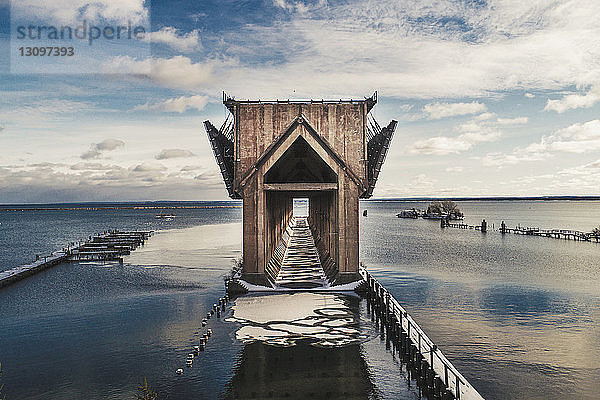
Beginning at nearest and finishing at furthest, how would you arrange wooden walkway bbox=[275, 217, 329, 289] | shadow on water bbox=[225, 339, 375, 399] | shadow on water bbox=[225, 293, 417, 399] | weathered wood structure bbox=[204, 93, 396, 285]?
1. shadow on water bbox=[225, 339, 375, 399]
2. shadow on water bbox=[225, 293, 417, 399]
3. weathered wood structure bbox=[204, 93, 396, 285]
4. wooden walkway bbox=[275, 217, 329, 289]

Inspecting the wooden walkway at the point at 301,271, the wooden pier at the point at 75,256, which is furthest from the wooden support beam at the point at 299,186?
the wooden pier at the point at 75,256

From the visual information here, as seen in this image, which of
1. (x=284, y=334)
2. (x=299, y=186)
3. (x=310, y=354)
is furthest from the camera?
(x=299, y=186)

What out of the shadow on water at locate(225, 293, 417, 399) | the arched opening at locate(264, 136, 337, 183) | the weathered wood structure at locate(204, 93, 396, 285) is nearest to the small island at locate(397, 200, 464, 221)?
the arched opening at locate(264, 136, 337, 183)

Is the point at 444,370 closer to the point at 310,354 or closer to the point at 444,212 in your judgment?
the point at 310,354

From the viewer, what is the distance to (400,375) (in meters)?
19.3

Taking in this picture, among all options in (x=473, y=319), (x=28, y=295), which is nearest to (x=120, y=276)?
(x=28, y=295)

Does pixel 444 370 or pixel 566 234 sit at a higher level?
pixel 566 234

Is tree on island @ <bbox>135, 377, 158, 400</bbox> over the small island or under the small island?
under

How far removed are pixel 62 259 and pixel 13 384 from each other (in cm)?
4802

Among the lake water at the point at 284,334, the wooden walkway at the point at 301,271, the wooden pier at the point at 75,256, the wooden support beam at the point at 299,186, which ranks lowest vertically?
the lake water at the point at 284,334

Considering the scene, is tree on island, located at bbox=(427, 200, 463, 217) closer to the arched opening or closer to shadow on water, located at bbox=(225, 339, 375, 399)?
the arched opening

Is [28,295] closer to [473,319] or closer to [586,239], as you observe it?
[473,319]

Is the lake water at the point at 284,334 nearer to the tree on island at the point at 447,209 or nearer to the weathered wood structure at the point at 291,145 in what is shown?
the weathered wood structure at the point at 291,145

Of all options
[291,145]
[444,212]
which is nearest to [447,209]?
[444,212]
